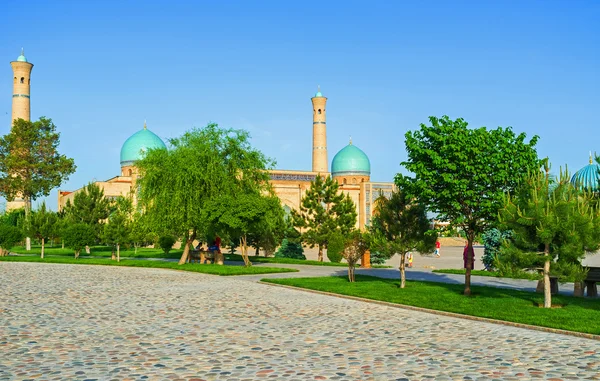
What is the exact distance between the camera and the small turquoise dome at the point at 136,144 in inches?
2940

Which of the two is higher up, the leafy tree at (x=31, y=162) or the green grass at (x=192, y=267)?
the leafy tree at (x=31, y=162)

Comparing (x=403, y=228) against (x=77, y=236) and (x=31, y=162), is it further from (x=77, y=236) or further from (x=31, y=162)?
(x=31, y=162)

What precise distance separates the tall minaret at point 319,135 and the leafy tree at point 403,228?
63.9 metres

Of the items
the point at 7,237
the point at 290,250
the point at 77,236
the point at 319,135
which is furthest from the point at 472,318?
the point at 319,135

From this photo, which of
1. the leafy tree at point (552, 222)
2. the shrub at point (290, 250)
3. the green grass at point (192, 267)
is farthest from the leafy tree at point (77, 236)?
the leafy tree at point (552, 222)

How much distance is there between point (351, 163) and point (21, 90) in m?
43.3

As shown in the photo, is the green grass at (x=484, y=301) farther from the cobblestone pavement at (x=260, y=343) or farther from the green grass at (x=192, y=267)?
the green grass at (x=192, y=267)

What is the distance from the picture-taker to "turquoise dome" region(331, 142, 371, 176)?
84.6m

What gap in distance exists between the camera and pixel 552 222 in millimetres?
13945

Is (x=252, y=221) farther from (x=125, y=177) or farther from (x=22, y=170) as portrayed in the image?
(x=125, y=177)

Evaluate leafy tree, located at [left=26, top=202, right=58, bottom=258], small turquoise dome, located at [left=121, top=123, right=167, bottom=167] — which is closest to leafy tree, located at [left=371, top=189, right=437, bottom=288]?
leafy tree, located at [left=26, top=202, right=58, bottom=258]

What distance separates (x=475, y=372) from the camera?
775cm

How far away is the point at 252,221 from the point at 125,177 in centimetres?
4583

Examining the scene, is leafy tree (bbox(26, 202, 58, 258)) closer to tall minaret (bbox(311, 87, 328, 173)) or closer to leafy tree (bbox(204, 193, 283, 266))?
leafy tree (bbox(204, 193, 283, 266))
